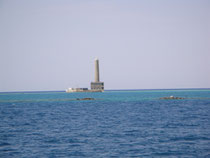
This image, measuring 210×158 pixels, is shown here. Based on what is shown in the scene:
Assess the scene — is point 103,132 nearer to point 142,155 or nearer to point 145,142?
point 145,142

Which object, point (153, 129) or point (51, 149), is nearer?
point (51, 149)

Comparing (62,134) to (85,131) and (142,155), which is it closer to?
(85,131)

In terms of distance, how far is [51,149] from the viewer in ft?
86.2

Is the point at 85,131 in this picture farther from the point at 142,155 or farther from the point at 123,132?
the point at 142,155

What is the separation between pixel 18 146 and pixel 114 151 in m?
9.13

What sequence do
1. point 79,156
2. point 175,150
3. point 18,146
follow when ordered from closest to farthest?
A: point 79,156, point 175,150, point 18,146

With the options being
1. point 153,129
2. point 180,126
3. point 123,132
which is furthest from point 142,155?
point 180,126

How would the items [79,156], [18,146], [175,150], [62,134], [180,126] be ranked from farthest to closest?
[180,126], [62,134], [18,146], [175,150], [79,156]

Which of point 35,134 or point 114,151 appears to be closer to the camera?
point 114,151

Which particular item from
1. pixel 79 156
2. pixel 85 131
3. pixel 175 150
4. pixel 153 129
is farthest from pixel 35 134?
pixel 175 150

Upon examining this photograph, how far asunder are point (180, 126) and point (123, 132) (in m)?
8.79

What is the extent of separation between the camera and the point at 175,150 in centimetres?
2556

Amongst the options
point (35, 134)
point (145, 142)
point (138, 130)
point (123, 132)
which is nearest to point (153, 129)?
point (138, 130)

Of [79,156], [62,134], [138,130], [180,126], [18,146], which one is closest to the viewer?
[79,156]
